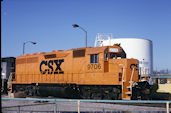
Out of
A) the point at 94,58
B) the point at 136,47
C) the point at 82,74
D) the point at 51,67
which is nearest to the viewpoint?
the point at 94,58

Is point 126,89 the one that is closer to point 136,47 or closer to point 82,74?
point 82,74

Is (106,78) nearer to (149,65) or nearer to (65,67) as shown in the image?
(65,67)

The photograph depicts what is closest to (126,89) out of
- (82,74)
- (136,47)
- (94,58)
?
(94,58)

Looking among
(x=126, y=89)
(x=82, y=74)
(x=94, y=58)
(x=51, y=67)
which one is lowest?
(x=126, y=89)

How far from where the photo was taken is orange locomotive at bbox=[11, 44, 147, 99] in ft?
50.2

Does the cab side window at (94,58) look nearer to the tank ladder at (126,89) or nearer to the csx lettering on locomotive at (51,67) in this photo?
the tank ladder at (126,89)

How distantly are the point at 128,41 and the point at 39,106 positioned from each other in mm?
30346

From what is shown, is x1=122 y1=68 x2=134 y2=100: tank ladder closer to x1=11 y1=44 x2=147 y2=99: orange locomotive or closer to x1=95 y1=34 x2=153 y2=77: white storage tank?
x1=11 y1=44 x2=147 y2=99: orange locomotive

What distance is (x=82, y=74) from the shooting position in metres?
17.0

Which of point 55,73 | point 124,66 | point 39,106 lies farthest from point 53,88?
point 39,106

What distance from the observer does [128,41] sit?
36.9m

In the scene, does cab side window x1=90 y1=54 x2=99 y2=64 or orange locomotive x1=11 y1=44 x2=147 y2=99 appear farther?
cab side window x1=90 y1=54 x2=99 y2=64

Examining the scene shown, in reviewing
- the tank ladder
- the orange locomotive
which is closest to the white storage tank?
the orange locomotive

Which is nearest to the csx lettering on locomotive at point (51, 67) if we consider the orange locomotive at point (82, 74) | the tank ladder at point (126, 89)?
the orange locomotive at point (82, 74)
